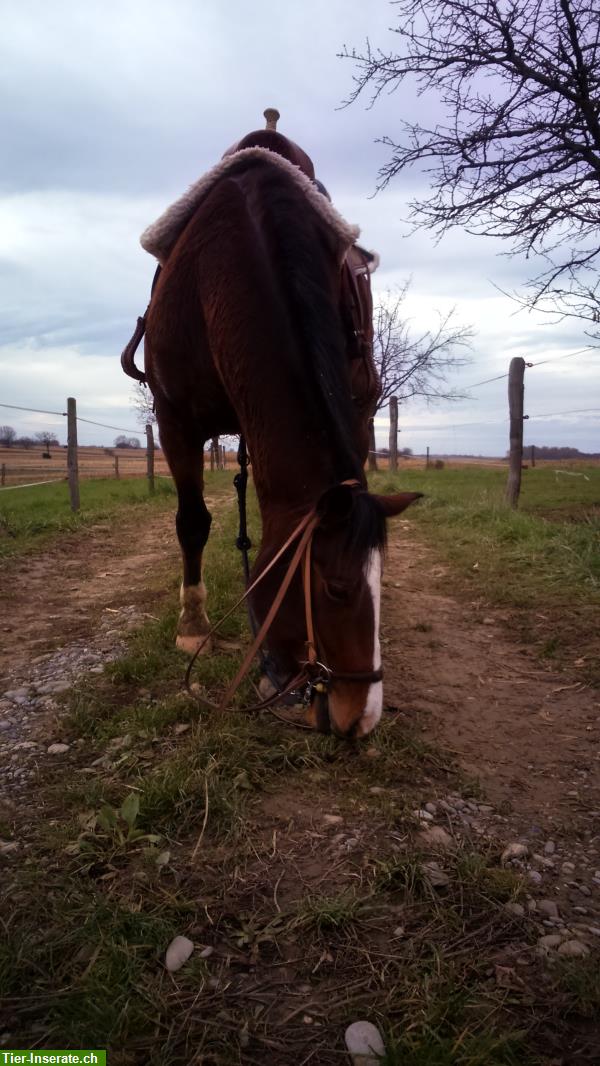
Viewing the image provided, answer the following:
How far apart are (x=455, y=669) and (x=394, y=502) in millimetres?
1634

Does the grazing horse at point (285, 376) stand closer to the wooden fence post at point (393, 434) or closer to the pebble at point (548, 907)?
the pebble at point (548, 907)

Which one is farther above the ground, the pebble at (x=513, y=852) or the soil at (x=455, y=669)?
the soil at (x=455, y=669)

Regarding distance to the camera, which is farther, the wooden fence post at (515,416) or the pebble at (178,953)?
the wooden fence post at (515,416)

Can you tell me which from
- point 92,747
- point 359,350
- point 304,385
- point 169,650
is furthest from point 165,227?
point 92,747

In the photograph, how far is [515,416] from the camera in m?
9.23

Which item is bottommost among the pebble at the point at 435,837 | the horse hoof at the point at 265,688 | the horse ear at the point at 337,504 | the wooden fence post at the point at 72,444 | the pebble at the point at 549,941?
the pebble at the point at 549,941

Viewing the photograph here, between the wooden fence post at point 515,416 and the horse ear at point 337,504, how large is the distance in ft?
25.5

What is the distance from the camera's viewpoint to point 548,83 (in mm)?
5590

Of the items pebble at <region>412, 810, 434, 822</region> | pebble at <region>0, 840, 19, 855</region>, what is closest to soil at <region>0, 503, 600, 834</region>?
pebble at <region>412, 810, 434, 822</region>

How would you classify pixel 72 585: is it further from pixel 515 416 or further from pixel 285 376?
pixel 515 416

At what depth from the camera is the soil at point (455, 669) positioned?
7.71 ft

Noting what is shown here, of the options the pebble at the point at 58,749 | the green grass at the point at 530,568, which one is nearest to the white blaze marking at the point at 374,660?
the pebble at the point at 58,749

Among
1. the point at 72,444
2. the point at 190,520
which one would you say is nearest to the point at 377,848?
the point at 190,520

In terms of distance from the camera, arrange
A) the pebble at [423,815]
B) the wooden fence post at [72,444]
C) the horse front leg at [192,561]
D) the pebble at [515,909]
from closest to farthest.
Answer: the pebble at [515,909] → the pebble at [423,815] → the horse front leg at [192,561] → the wooden fence post at [72,444]
